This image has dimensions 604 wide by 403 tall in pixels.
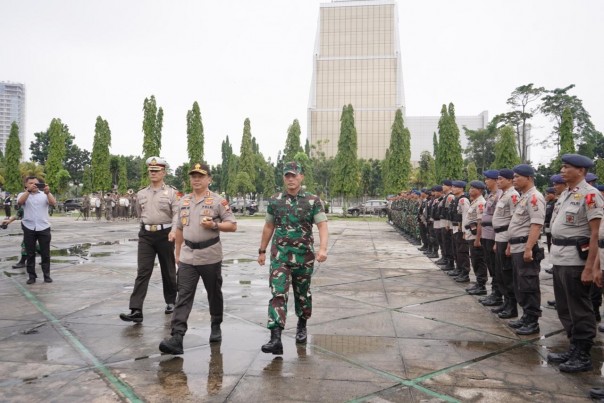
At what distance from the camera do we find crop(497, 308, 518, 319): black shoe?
18.9ft

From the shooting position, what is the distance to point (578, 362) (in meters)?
3.92

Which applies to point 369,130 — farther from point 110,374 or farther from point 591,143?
point 110,374

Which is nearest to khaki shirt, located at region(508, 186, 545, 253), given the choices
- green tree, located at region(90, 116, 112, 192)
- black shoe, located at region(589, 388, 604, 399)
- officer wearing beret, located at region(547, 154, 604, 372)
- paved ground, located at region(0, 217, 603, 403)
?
officer wearing beret, located at region(547, 154, 604, 372)

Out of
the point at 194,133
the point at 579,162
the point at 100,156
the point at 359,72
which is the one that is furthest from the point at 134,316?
the point at 359,72

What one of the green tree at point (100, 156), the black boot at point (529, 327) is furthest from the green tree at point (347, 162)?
the black boot at point (529, 327)

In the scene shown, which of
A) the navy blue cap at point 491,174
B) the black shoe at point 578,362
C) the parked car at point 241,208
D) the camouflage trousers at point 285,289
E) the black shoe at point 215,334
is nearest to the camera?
the black shoe at point 578,362

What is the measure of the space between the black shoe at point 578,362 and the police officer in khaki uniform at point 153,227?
4250mm

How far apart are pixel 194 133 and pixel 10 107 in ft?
530

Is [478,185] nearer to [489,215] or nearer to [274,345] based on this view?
[489,215]

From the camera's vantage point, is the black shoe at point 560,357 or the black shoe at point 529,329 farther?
the black shoe at point 529,329

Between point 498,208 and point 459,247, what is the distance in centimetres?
282

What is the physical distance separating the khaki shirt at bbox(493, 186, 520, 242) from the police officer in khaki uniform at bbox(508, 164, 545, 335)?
1.04 ft

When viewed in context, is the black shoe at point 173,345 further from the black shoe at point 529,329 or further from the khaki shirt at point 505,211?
the khaki shirt at point 505,211

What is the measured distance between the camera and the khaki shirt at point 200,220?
14.5 feet
